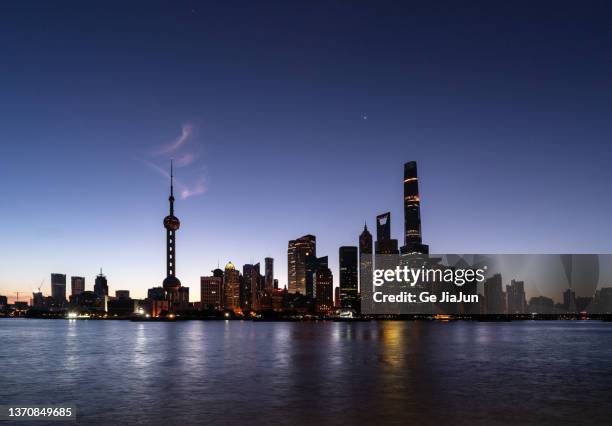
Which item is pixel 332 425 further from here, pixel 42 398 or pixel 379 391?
pixel 42 398

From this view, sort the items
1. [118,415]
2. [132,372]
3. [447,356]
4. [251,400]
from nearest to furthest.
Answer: [118,415], [251,400], [132,372], [447,356]

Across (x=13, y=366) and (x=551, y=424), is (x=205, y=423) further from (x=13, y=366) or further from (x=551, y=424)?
(x=13, y=366)

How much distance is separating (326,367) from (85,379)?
83.1 feet

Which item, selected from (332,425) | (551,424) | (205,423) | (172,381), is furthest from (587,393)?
(172,381)

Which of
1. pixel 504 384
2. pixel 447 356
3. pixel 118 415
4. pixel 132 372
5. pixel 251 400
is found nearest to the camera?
pixel 118 415

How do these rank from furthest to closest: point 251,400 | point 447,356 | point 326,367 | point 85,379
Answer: point 447,356 → point 326,367 → point 85,379 → point 251,400

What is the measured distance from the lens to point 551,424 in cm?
3122

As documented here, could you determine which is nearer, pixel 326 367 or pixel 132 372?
pixel 132 372

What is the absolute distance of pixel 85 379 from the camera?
5194 centimetres

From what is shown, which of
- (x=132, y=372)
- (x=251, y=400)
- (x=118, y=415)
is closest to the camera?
(x=118, y=415)

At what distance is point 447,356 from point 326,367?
24.1 m

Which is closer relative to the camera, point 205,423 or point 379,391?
point 205,423

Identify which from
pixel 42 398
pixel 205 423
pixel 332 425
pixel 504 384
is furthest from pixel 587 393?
pixel 42 398

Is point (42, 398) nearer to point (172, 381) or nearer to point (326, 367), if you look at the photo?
point (172, 381)
